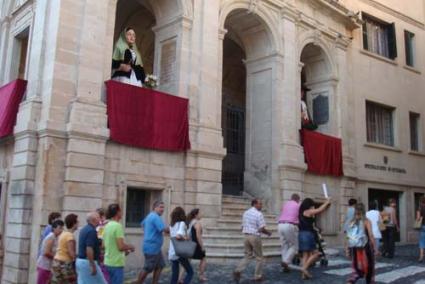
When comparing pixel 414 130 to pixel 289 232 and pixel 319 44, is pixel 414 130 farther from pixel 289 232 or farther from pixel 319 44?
pixel 289 232

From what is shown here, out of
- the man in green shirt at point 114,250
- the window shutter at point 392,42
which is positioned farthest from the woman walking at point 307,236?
the window shutter at point 392,42

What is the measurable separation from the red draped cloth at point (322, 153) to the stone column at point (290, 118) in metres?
0.40

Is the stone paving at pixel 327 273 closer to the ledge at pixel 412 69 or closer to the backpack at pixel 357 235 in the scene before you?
the backpack at pixel 357 235

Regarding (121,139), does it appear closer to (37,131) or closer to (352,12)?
(37,131)

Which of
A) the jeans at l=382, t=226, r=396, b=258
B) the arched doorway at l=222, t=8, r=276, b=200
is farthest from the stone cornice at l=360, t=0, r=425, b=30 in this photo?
the jeans at l=382, t=226, r=396, b=258

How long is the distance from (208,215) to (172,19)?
6.18m

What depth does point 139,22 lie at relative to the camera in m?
19.7

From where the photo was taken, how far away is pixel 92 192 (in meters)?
11.8

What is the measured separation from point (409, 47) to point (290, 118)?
1068cm

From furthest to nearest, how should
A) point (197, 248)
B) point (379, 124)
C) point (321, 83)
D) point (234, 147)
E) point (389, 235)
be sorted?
point (379, 124)
point (321, 83)
point (234, 147)
point (389, 235)
point (197, 248)

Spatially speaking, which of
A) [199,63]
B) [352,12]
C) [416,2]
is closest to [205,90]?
[199,63]

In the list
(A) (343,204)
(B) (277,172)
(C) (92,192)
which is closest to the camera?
(C) (92,192)

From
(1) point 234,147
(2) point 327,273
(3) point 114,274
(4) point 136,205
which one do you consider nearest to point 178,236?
(3) point 114,274

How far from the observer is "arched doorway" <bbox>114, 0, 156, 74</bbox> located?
19031 mm
